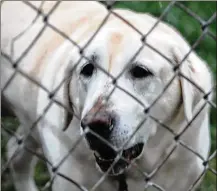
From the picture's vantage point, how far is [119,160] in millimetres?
2740

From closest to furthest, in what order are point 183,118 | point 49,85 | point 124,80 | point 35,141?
point 124,80 → point 183,118 → point 49,85 → point 35,141

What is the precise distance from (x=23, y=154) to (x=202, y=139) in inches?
51.7

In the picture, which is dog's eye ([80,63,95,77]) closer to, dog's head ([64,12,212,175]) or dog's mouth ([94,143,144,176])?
dog's head ([64,12,212,175])

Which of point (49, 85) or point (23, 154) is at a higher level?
point (49, 85)

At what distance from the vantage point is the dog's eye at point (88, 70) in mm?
2877

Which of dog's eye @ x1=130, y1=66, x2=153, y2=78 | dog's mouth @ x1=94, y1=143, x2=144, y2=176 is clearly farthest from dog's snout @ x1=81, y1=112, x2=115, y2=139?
dog's eye @ x1=130, y1=66, x2=153, y2=78

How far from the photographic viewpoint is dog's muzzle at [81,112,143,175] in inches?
99.3

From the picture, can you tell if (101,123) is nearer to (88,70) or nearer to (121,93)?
(121,93)

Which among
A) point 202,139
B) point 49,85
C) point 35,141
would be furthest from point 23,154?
point 202,139

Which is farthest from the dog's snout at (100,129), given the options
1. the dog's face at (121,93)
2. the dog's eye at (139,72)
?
the dog's eye at (139,72)

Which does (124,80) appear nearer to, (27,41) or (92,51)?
(92,51)

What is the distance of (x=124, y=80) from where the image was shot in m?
2.81

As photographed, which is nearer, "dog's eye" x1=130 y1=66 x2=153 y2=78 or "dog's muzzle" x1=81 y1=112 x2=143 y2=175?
"dog's muzzle" x1=81 y1=112 x2=143 y2=175

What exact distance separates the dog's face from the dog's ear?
0.06 metres
